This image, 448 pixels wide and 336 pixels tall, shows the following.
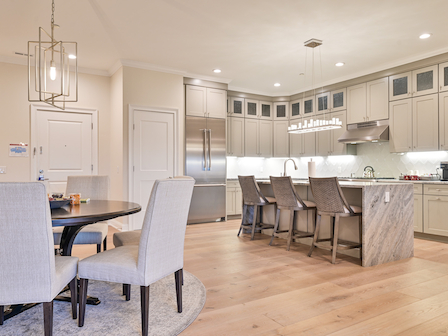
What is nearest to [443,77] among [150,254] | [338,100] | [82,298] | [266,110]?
[338,100]

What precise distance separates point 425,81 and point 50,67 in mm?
5123

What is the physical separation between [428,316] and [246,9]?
10.8ft

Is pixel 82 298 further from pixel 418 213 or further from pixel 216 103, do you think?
pixel 216 103

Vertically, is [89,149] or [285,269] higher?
[89,149]

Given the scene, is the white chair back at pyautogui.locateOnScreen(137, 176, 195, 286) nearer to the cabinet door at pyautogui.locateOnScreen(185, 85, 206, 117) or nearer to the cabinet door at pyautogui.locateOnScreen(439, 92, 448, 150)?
the cabinet door at pyautogui.locateOnScreen(185, 85, 206, 117)

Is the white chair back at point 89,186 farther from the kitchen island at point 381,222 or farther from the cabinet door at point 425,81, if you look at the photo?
the cabinet door at point 425,81

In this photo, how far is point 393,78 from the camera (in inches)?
218

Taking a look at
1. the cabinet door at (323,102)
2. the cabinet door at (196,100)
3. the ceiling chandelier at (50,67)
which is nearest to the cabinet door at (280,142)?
the cabinet door at (323,102)

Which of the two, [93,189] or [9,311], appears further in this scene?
[93,189]

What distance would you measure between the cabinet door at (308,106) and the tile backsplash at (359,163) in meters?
1.00

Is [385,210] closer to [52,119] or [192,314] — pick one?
[192,314]

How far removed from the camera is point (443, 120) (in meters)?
4.85

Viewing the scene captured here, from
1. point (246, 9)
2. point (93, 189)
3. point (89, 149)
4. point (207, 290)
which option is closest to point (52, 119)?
point (89, 149)

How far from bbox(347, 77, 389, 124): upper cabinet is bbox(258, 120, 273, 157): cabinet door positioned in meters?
1.88
